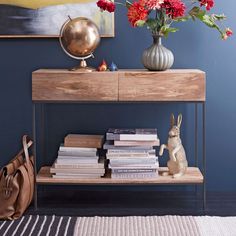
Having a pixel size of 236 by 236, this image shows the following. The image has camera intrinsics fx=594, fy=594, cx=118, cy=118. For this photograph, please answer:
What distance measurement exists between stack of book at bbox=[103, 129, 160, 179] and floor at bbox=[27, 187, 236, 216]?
20 cm

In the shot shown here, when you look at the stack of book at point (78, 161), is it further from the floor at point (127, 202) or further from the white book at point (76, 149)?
the floor at point (127, 202)

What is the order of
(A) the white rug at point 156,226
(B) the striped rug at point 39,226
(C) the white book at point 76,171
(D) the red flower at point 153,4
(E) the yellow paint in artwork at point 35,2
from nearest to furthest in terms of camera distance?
(A) the white rug at point 156,226
(B) the striped rug at point 39,226
(D) the red flower at point 153,4
(C) the white book at point 76,171
(E) the yellow paint in artwork at point 35,2

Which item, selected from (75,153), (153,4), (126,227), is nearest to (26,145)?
(75,153)

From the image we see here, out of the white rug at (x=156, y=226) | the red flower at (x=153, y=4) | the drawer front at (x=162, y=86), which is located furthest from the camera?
the drawer front at (x=162, y=86)

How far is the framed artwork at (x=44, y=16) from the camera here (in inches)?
138

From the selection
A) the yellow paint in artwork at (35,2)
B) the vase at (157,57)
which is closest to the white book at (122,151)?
the vase at (157,57)

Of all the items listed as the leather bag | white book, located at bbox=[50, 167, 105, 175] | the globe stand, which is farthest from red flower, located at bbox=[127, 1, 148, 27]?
the leather bag

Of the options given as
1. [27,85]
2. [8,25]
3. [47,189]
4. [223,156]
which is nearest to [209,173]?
[223,156]

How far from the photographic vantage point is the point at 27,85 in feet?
11.9

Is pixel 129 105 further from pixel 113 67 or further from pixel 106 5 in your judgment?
pixel 106 5

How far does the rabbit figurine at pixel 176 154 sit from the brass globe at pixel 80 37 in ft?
1.96

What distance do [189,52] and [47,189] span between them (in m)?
1.21

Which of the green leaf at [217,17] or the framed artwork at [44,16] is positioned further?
the framed artwork at [44,16]

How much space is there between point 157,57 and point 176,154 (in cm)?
56
